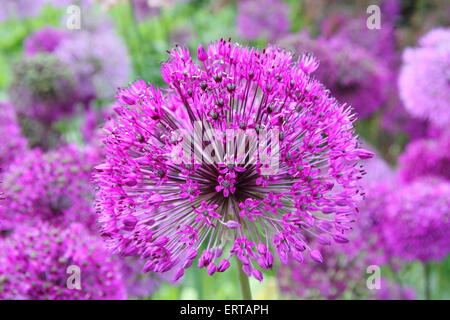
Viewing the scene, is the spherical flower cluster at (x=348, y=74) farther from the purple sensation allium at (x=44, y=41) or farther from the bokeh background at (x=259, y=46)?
the purple sensation allium at (x=44, y=41)

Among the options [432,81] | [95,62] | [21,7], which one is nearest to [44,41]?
[95,62]

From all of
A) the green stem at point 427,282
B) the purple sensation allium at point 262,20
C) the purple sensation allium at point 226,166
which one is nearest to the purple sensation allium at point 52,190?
the purple sensation allium at point 226,166

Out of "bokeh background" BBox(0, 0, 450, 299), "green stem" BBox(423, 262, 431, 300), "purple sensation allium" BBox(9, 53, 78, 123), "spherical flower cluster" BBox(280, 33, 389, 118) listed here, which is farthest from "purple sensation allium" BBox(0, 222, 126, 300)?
"spherical flower cluster" BBox(280, 33, 389, 118)

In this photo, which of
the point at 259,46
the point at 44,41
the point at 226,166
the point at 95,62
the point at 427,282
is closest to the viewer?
the point at 226,166

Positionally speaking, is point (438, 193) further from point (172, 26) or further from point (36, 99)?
point (172, 26)

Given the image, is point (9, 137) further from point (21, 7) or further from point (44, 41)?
point (21, 7)

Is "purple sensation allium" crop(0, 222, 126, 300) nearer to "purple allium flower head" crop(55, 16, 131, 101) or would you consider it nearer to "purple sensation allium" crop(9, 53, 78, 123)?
"purple sensation allium" crop(9, 53, 78, 123)
